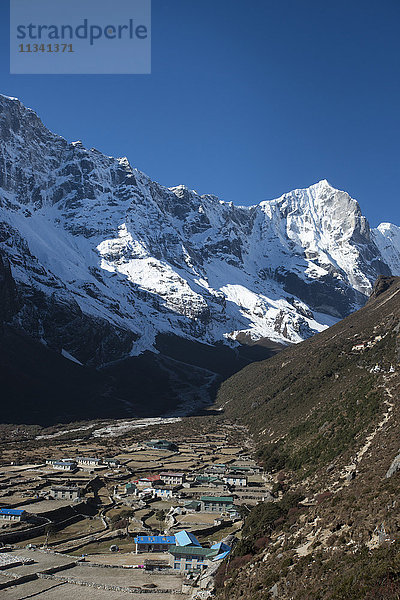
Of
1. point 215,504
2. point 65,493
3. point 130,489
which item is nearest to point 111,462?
point 130,489

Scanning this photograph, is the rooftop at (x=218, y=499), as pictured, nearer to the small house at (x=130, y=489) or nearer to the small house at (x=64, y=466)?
the small house at (x=130, y=489)

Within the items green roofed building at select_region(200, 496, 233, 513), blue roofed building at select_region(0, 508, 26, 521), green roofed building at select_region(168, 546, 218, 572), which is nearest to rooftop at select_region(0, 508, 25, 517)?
blue roofed building at select_region(0, 508, 26, 521)

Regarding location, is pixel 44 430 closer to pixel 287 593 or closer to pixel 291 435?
pixel 291 435

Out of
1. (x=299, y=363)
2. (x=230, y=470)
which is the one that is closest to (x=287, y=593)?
(x=230, y=470)

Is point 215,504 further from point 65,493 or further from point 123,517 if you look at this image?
point 65,493

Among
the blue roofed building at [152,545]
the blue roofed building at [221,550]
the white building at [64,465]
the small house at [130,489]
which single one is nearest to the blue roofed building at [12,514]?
the blue roofed building at [152,545]

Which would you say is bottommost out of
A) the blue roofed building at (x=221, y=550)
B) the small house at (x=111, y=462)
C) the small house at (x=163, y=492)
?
the small house at (x=163, y=492)

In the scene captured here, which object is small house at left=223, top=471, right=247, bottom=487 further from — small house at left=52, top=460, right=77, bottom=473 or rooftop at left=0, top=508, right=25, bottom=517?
rooftop at left=0, top=508, right=25, bottom=517
